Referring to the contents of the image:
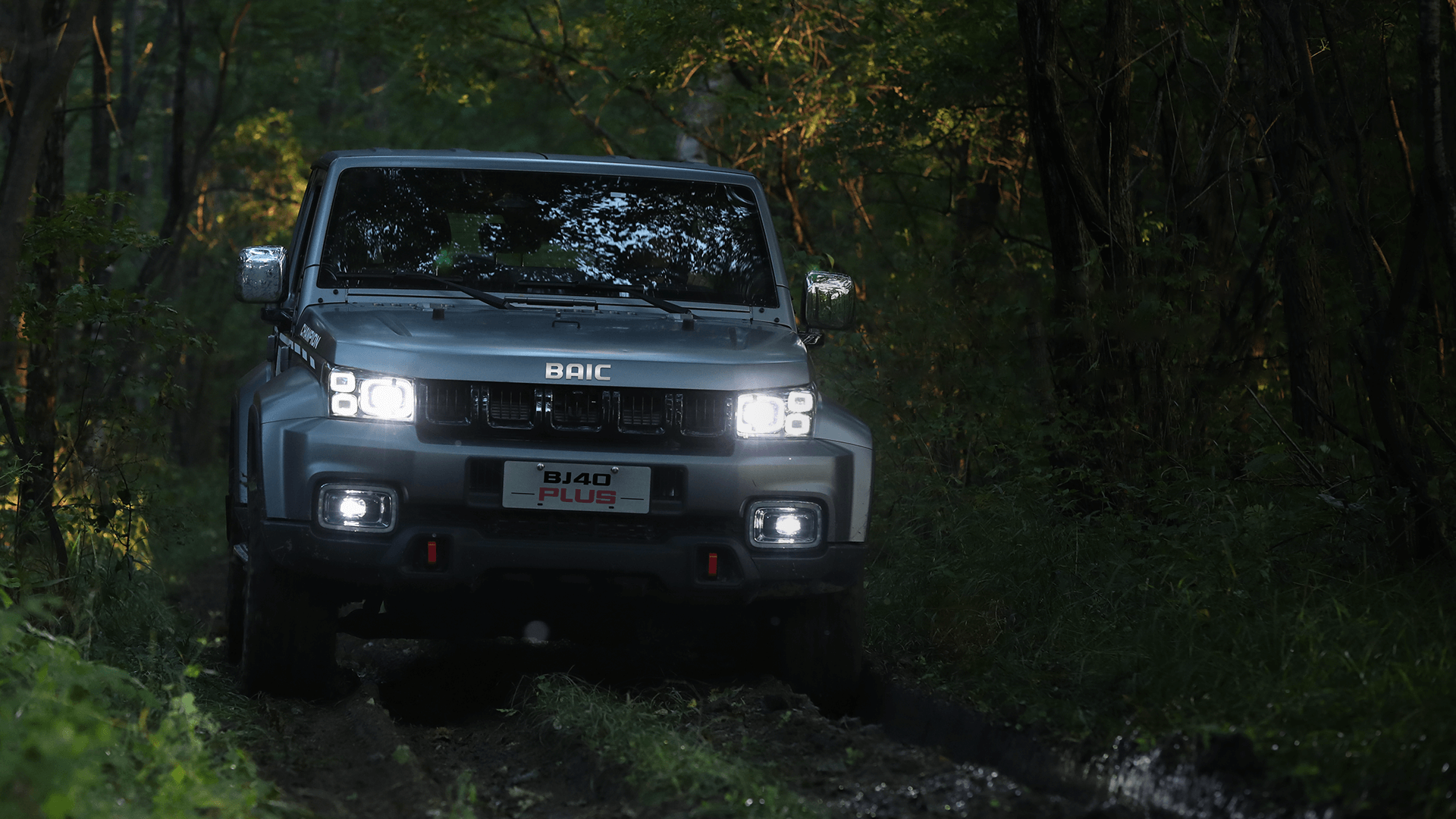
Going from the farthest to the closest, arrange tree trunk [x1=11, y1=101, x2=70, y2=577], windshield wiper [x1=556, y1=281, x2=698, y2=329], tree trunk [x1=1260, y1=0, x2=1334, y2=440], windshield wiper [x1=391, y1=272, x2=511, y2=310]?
tree trunk [x1=1260, y1=0, x2=1334, y2=440] < tree trunk [x1=11, y1=101, x2=70, y2=577] < windshield wiper [x1=556, y1=281, x2=698, y2=329] < windshield wiper [x1=391, y1=272, x2=511, y2=310]

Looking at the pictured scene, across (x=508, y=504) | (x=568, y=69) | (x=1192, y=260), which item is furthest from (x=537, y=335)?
(x=568, y=69)

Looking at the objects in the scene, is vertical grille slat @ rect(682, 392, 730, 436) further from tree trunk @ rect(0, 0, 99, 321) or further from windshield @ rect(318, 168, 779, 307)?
tree trunk @ rect(0, 0, 99, 321)

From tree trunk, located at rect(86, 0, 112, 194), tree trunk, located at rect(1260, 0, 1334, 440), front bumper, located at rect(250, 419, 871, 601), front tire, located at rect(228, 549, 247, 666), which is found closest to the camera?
front bumper, located at rect(250, 419, 871, 601)

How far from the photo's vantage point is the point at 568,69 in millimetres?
14930

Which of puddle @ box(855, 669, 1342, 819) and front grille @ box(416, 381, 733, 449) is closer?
puddle @ box(855, 669, 1342, 819)

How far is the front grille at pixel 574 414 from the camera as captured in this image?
16.4 feet

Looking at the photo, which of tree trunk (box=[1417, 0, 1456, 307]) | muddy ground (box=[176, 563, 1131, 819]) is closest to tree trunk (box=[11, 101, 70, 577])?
muddy ground (box=[176, 563, 1131, 819])

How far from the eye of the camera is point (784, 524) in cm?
512

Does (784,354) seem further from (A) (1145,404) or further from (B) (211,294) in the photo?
(B) (211,294)

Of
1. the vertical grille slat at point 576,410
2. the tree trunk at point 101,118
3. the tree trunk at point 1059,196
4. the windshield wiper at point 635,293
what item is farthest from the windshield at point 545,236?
the tree trunk at point 101,118

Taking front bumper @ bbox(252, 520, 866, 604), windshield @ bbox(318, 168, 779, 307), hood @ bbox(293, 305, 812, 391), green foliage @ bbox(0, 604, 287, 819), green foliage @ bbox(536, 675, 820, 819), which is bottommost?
green foliage @ bbox(536, 675, 820, 819)

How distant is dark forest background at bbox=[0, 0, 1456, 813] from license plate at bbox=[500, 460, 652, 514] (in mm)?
1486

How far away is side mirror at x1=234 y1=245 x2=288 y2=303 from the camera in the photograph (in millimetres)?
5957

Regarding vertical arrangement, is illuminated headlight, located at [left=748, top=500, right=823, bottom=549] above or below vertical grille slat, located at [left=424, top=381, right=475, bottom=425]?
below
